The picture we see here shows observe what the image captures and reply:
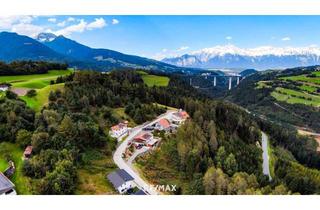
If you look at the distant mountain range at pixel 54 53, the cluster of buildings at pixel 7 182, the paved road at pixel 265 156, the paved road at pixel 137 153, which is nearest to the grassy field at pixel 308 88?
the paved road at pixel 265 156

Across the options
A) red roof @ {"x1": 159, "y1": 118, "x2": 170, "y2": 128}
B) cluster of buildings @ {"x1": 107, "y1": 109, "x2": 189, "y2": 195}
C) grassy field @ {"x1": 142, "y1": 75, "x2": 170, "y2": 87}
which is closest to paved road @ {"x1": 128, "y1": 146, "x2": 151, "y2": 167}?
cluster of buildings @ {"x1": 107, "y1": 109, "x2": 189, "y2": 195}

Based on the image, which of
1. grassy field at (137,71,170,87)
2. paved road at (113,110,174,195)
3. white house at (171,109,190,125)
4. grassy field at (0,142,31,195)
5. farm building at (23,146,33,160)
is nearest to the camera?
grassy field at (0,142,31,195)

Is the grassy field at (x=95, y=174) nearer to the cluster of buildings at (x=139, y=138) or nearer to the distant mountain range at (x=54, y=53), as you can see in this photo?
the cluster of buildings at (x=139, y=138)

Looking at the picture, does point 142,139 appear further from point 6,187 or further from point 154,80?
point 154,80

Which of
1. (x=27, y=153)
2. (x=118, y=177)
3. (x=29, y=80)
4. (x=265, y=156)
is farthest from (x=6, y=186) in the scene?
(x=265, y=156)

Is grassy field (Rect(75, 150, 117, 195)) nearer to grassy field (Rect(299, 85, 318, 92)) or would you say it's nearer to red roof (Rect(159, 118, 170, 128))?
red roof (Rect(159, 118, 170, 128))

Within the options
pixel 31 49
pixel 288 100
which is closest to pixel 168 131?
pixel 288 100

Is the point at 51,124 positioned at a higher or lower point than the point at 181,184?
higher

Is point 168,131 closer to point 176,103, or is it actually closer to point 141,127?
point 141,127
